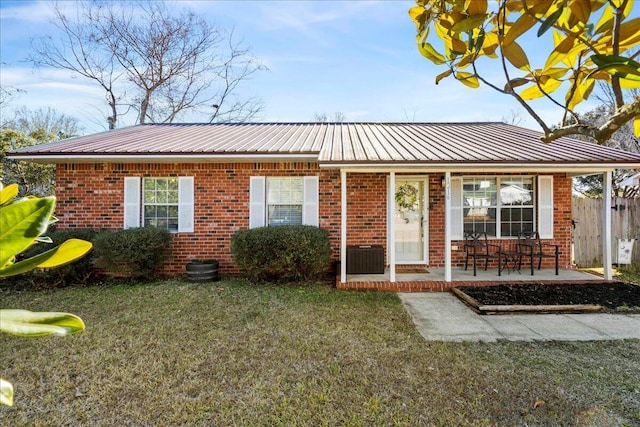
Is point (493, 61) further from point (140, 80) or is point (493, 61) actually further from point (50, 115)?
point (50, 115)

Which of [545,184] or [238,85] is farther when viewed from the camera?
[238,85]

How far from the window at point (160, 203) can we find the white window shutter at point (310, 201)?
2.81 m

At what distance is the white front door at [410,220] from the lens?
884cm

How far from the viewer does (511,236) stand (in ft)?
28.7

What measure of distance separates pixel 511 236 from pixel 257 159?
22.1 feet

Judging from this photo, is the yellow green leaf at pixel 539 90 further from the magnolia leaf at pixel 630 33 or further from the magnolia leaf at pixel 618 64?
the magnolia leaf at pixel 618 64

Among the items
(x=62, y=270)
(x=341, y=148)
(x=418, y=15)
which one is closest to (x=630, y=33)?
(x=418, y=15)

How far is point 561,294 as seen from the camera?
6398 mm

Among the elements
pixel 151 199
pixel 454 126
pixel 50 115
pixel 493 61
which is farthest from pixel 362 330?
pixel 50 115

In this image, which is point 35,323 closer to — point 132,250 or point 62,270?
point 132,250

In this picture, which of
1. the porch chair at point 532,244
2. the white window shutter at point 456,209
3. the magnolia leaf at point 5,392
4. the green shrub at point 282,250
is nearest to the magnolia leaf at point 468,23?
the magnolia leaf at point 5,392

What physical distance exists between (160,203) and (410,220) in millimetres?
6406

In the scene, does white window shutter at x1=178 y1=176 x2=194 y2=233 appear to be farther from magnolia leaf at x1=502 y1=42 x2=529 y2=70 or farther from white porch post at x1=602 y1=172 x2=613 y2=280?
white porch post at x1=602 y1=172 x2=613 y2=280

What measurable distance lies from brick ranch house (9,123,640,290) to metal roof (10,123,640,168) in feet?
0.17
